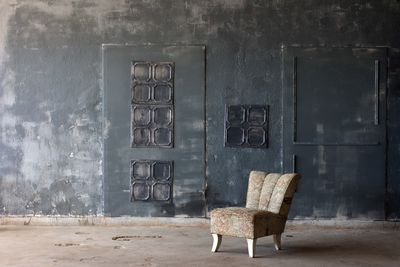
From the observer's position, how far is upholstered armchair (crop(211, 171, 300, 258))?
5.94 m

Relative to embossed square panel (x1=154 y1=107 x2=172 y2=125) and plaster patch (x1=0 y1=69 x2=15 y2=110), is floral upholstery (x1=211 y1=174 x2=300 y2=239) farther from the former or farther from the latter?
plaster patch (x1=0 y1=69 x2=15 y2=110)

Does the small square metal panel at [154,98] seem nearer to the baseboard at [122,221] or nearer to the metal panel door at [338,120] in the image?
the baseboard at [122,221]

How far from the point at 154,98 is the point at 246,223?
2406 millimetres

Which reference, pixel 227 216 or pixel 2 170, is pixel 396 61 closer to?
pixel 227 216

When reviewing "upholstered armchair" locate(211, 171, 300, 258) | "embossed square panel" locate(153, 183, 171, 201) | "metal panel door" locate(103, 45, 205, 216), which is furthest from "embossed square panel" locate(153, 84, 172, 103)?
"upholstered armchair" locate(211, 171, 300, 258)

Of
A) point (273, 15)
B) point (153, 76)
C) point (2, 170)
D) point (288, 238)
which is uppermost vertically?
point (273, 15)

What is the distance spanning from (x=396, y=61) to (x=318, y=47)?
965mm

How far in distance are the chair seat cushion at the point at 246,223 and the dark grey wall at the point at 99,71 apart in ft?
5.32

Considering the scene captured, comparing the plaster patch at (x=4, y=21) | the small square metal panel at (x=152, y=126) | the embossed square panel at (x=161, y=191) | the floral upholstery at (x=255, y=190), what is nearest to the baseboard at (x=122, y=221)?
the embossed square panel at (x=161, y=191)

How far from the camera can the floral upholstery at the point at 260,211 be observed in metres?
5.95

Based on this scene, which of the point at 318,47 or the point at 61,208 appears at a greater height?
the point at 318,47

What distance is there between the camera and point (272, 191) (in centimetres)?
631

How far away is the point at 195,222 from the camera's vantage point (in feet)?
25.4

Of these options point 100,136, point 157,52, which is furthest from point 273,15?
point 100,136
